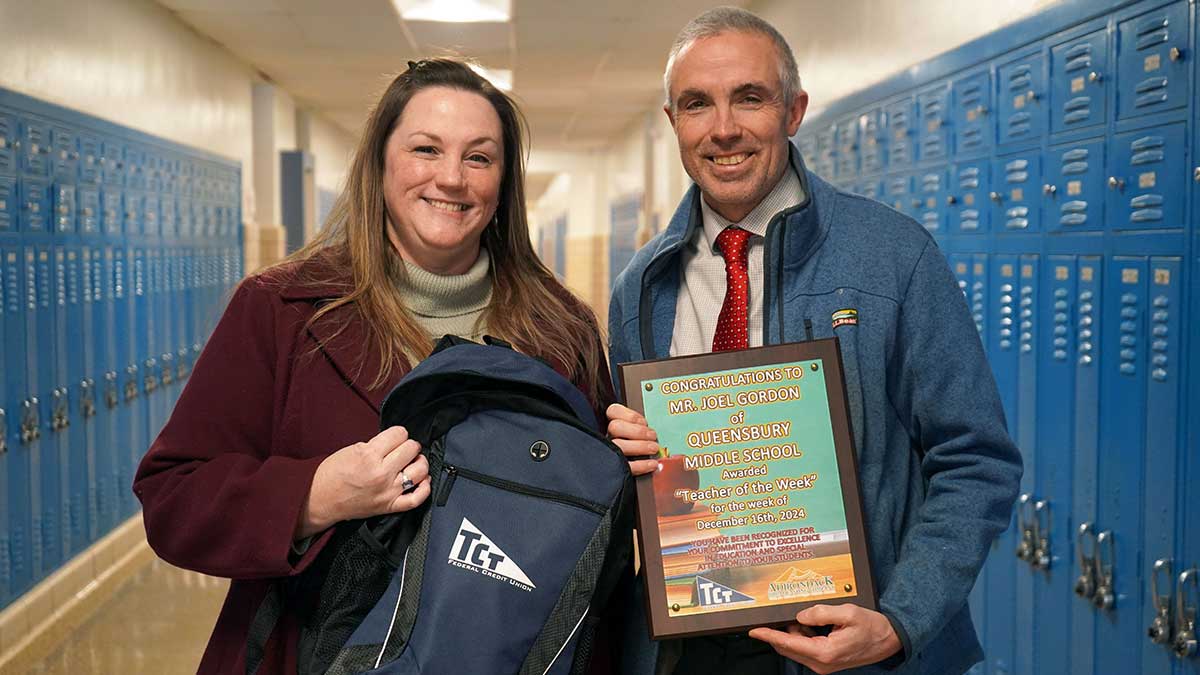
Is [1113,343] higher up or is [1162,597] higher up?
[1113,343]

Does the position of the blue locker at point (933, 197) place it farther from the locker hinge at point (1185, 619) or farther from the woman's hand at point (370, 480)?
the woman's hand at point (370, 480)

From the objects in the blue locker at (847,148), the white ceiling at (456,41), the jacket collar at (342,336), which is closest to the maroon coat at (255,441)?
the jacket collar at (342,336)

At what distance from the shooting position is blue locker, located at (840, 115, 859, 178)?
4.98 meters

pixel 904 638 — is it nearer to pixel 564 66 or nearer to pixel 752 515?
pixel 752 515

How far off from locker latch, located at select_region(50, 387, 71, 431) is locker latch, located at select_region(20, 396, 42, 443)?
177 millimetres

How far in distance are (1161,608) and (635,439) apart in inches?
64.4

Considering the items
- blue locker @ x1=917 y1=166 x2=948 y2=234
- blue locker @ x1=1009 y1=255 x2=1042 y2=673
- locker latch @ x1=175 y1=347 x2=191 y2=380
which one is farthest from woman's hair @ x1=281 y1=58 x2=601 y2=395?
locker latch @ x1=175 y1=347 x2=191 y2=380

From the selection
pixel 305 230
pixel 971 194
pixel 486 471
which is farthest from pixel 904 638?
pixel 305 230

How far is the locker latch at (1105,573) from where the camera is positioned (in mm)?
2797

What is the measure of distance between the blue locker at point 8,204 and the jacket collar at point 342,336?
3274mm

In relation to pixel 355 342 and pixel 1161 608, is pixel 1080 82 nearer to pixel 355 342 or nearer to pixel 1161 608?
pixel 1161 608

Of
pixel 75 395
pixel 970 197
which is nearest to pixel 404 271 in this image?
pixel 970 197

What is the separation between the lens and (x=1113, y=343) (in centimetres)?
279

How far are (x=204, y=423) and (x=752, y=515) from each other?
0.76m
